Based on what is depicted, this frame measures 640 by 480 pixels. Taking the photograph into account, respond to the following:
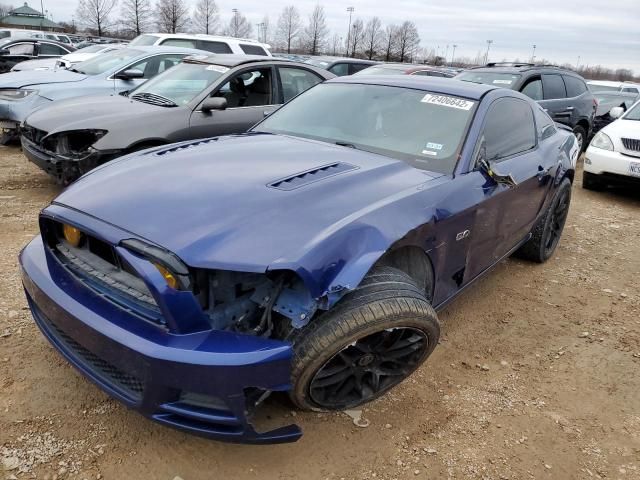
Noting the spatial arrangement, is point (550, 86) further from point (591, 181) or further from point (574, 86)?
point (591, 181)

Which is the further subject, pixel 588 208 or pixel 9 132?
pixel 9 132

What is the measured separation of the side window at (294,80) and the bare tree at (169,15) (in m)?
46.0

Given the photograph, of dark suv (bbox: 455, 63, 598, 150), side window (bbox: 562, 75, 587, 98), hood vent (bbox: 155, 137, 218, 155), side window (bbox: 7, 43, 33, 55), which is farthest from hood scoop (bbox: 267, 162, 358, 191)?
side window (bbox: 7, 43, 33, 55)

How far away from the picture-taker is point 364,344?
2273 millimetres

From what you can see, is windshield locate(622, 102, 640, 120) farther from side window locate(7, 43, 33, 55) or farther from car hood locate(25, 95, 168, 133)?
side window locate(7, 43, 33, 55)

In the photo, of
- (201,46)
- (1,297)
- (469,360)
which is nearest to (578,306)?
(469,360)

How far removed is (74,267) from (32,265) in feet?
0.94

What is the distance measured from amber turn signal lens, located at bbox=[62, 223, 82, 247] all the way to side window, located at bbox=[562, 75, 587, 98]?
9063 millimetres

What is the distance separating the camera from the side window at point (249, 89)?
19.0 ft

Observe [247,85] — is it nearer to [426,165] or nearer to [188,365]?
[426,165]

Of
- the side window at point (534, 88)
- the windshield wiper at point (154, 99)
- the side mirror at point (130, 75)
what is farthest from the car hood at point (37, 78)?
the side window at point (534, 88)

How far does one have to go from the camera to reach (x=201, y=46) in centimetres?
1036

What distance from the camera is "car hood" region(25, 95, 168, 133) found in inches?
197

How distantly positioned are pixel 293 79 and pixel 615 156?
4589 mm
